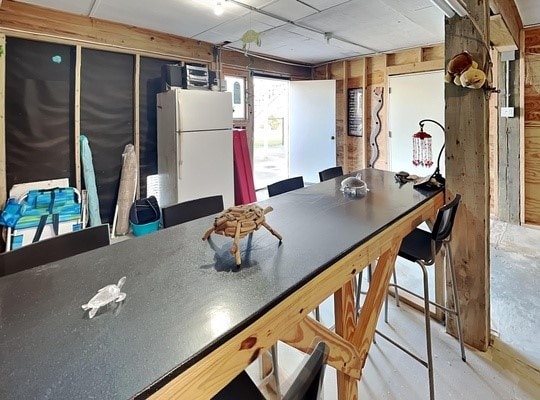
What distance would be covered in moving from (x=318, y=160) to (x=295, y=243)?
17.6 ft

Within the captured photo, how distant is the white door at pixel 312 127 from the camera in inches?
245

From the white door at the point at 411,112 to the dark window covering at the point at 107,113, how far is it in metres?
4.07

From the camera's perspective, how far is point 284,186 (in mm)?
2434

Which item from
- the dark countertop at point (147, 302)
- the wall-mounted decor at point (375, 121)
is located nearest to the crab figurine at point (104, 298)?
the dark countertop at point (147, 302)

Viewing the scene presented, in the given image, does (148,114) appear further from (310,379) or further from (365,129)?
(310,379)

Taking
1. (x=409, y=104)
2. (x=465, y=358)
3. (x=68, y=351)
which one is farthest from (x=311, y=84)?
(x=68, y=351)

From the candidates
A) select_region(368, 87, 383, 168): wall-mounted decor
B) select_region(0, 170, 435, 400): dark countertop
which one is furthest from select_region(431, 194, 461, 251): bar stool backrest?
select_region(368, 87, 383, 168): wall-mounted decor

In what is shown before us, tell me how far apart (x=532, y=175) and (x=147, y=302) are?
499cm

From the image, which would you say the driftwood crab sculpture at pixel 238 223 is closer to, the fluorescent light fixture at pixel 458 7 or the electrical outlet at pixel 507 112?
the fluorescent light fixture at pixel 458 7

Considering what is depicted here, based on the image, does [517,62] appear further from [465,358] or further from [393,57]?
[465,358]

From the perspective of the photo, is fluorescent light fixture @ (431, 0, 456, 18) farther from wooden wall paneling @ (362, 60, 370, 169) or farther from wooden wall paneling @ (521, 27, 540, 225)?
wooden wall paneling @ (362, 60, 370, 169)

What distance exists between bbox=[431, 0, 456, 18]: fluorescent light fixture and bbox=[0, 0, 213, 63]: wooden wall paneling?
3.40m

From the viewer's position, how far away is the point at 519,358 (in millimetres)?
1942

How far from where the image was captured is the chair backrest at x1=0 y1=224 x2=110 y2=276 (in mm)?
1183
